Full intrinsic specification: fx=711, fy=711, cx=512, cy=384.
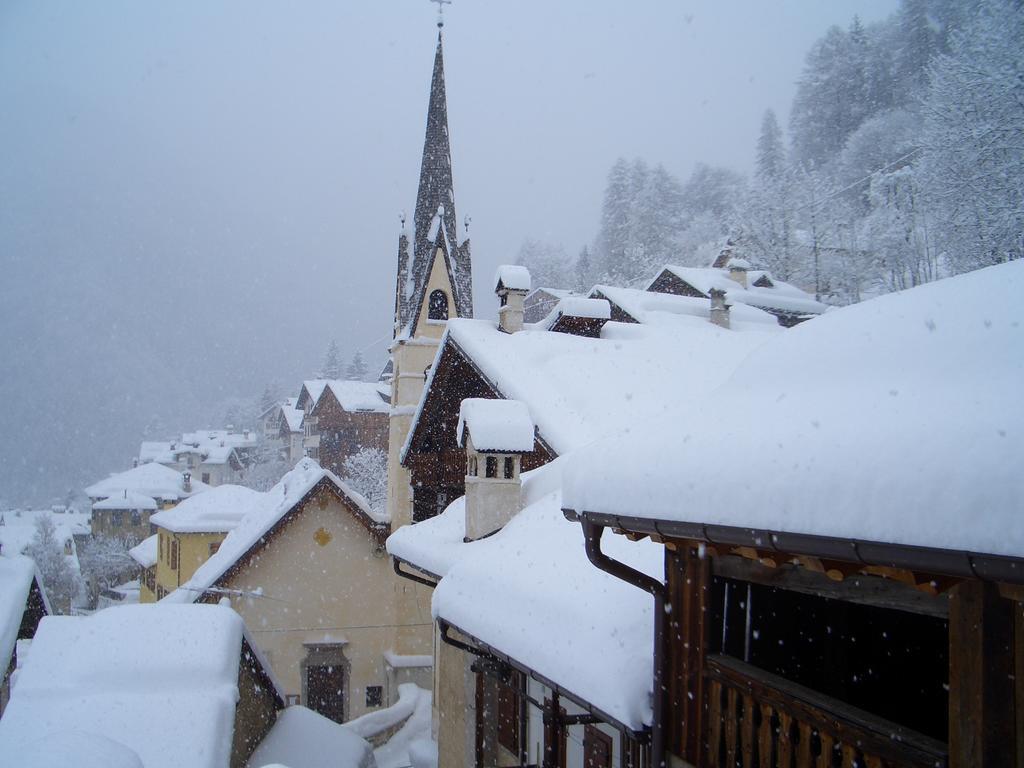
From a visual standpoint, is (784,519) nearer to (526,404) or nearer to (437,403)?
(526,404)

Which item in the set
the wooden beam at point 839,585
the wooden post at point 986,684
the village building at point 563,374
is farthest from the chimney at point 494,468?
the wooden post at point 986,684

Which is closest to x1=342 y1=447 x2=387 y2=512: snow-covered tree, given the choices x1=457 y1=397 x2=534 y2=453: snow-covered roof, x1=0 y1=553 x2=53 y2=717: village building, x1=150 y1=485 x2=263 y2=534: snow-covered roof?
x1=150 y1=485 x2=263 y2=534: snow-covered roof

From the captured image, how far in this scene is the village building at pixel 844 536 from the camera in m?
2.05

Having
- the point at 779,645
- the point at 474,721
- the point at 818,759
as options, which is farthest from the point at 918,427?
the point at 474,721

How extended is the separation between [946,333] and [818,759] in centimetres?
175

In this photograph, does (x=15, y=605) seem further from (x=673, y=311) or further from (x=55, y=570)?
(x=55, y=570)

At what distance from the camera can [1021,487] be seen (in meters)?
1.80

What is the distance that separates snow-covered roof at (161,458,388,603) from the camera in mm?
14297

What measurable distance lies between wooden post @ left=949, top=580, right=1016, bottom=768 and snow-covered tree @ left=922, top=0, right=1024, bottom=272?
17.4 m

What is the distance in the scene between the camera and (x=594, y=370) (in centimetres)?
958

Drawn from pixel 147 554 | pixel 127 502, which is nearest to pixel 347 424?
pixel 147 554

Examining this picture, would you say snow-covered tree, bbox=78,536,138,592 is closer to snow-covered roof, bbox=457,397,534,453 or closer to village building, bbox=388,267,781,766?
village building, bbox=388,267,781,766

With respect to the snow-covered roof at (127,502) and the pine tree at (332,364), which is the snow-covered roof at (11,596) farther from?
the pine tree at (332,364)

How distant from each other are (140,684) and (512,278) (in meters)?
7.39
